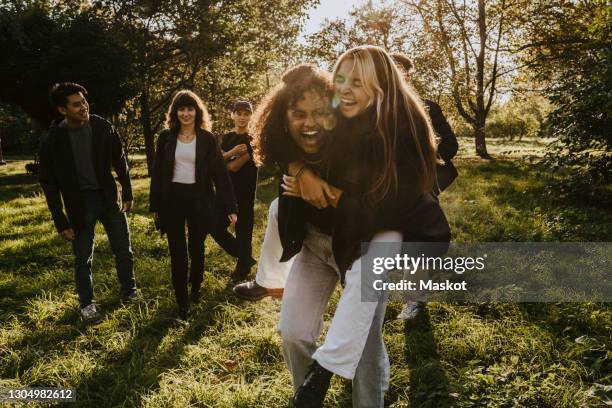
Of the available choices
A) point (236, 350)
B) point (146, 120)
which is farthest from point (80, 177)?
point (146, 120)

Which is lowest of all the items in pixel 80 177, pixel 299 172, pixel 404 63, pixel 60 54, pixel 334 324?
pixel 334 324

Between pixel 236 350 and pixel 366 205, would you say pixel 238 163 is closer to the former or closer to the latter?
pixel 236 350

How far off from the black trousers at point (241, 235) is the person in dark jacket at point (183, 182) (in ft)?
1.56

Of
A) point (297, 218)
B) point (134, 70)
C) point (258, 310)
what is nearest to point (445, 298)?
point (258, 310)

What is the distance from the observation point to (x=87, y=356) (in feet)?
11.8

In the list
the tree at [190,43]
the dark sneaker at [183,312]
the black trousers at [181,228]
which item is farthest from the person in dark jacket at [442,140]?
the tree at [190,43]

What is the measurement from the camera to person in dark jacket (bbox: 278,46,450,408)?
1943 mm

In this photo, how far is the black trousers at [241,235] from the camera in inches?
198

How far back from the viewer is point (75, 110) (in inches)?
166

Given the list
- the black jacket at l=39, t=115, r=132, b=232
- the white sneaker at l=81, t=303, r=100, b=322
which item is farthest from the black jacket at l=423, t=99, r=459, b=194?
the white sneaker at l=81, t=303, r=100, b=322

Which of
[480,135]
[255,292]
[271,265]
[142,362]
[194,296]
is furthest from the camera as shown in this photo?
[480,135]

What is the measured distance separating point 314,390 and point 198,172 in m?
2.94

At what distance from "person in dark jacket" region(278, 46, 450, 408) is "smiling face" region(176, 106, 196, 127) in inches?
91.9

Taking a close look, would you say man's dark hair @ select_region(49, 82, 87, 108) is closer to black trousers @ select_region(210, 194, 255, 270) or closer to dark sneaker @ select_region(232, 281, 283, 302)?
black trousers @ select_region(210, 194, 255, 270)
